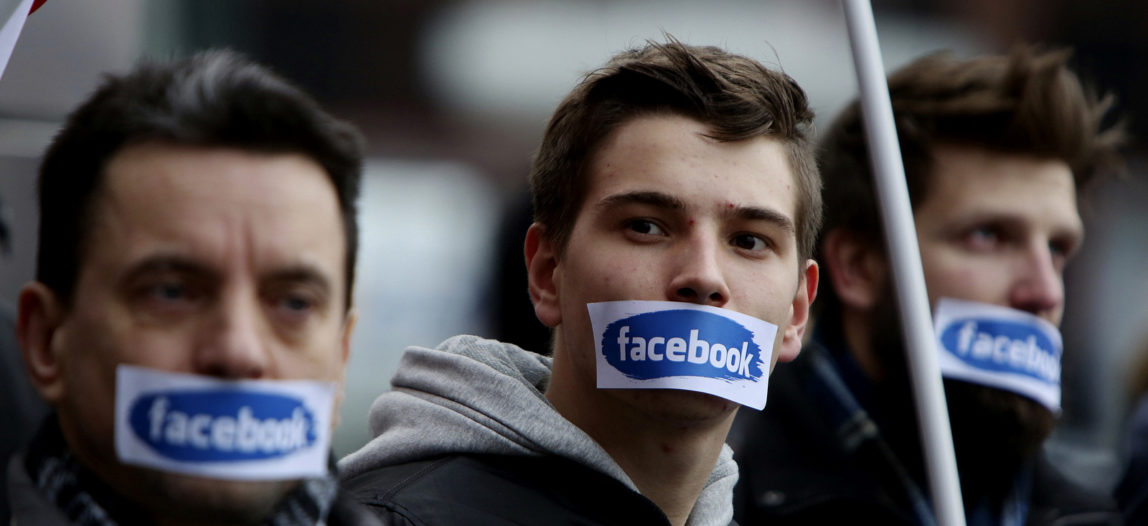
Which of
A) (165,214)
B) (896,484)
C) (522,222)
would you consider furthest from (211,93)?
(522,222)

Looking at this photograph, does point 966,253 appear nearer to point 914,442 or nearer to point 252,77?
point 914,442

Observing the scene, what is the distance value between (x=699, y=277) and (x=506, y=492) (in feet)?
1.72

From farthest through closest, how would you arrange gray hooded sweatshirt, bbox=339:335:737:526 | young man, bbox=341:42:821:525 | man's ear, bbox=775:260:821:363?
man's ear, bbox=775:260:821:363, gray hooded sweatshirt, bbox=339:335:737:526, young man, bbox=341:42:821:525

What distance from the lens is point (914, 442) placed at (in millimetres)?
3760

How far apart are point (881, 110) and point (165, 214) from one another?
141cm

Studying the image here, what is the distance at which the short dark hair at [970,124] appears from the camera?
387 centimetres

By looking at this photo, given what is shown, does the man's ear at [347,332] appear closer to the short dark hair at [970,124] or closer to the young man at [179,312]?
the young man at [179,312]

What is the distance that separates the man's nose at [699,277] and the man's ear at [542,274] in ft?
1.02

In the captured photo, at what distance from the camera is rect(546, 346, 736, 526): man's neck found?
258 cm

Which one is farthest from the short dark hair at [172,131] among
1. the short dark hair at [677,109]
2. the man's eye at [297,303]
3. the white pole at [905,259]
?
the white pole at [905,259]

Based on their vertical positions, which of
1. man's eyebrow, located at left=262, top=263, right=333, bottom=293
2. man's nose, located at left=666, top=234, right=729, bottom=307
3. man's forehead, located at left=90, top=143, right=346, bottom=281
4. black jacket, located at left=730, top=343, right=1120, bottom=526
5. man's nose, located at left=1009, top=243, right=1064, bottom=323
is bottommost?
black jacket, located at left=730, top=343, right=1120, bottom=526

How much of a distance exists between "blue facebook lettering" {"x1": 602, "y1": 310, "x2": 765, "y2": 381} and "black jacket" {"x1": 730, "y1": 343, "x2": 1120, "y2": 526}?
1162 mm

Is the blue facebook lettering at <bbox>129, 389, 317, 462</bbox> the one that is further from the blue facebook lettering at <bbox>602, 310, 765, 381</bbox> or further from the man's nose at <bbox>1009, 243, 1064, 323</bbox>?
the man's nose at <bbox>1009, 243, 1064, 323</bbox>

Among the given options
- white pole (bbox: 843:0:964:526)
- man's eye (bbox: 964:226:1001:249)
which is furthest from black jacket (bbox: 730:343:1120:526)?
white pole (bbox: 843:0:964:526)
